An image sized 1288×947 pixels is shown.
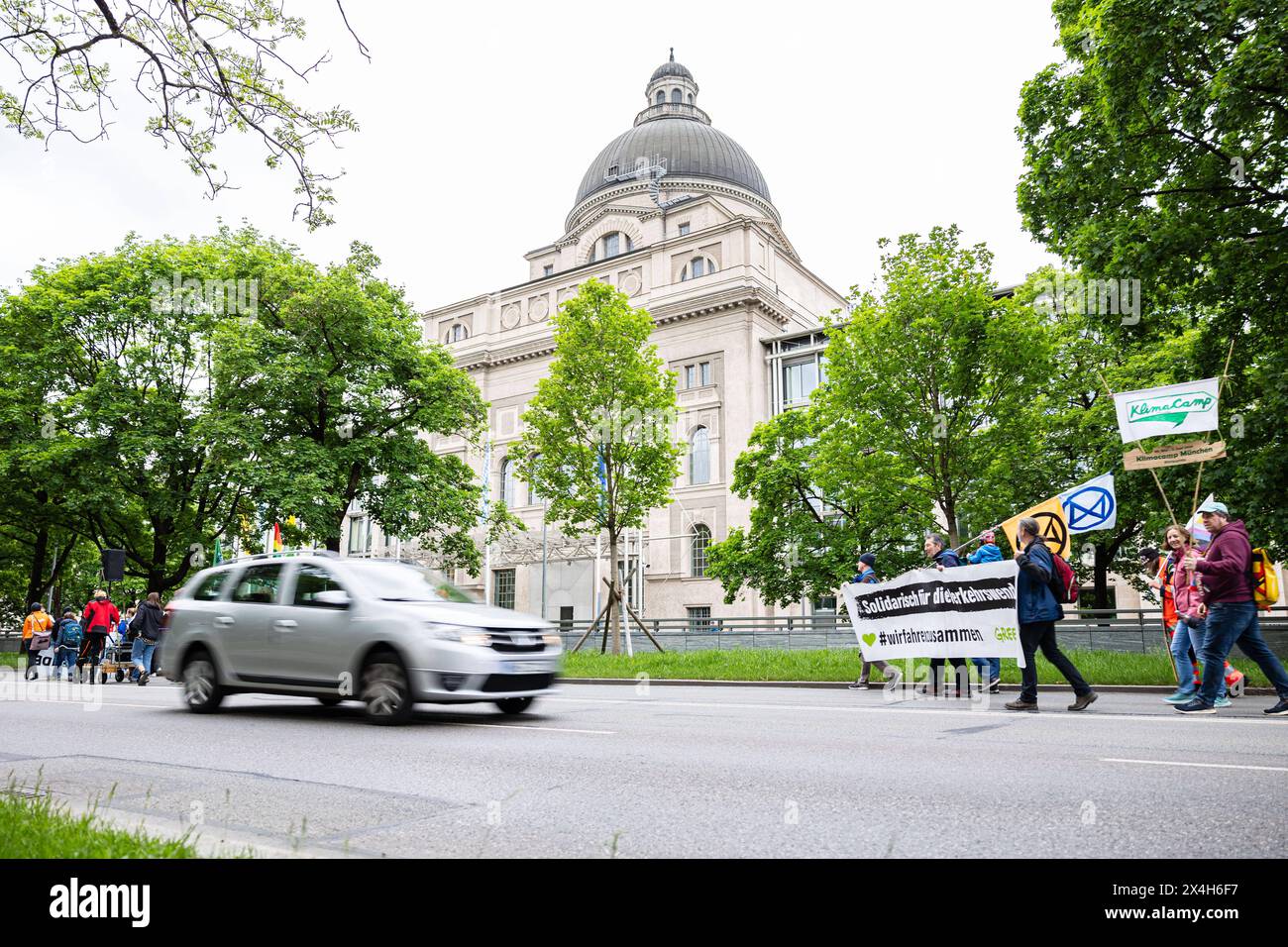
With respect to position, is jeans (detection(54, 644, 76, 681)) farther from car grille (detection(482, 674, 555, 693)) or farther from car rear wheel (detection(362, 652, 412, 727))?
car grille (detection(482, 674, 555, 693))

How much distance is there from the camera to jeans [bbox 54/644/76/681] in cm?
2364

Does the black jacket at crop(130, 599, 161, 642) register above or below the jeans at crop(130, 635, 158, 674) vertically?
above

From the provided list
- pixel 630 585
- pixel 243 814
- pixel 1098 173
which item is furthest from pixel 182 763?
pixel 630 585

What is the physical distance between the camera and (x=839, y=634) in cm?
3183

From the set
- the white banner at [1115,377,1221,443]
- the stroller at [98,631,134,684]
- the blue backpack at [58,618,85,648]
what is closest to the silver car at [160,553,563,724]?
the white banner at [1115,377,1221,443]

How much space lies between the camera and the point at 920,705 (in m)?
11.2

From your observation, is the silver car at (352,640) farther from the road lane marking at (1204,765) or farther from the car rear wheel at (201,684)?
the road lane marking at (1204,765)

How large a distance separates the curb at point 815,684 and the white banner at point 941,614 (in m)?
1.38

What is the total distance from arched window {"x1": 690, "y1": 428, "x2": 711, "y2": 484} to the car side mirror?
4047 cm

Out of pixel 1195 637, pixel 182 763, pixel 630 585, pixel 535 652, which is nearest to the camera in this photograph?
pixel 182 763

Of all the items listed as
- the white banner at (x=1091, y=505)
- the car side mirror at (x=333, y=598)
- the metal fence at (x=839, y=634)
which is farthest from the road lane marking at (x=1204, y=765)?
the metal fence at (x=839, y=634)

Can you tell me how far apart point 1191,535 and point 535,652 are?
25.1 ft

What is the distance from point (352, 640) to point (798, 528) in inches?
964

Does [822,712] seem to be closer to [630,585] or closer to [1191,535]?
[1191,535]
